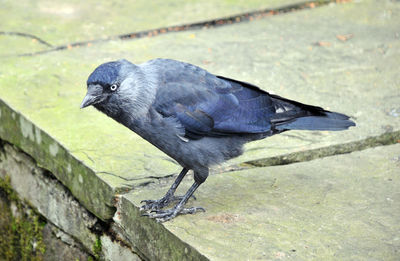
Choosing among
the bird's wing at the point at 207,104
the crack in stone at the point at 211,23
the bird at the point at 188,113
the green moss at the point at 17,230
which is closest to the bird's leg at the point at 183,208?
the bird at the point at 188,113

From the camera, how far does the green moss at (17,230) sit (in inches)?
153

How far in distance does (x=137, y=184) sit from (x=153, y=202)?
25 centimetres

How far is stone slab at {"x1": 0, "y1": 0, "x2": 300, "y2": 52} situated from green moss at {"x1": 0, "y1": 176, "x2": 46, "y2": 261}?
123cm

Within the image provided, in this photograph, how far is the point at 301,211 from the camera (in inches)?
115

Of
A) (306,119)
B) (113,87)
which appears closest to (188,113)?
(113,87)

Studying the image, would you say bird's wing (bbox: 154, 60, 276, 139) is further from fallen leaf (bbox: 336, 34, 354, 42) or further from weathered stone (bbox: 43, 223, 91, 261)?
fallen leaf (bbox: 336, 34, 354, 42)

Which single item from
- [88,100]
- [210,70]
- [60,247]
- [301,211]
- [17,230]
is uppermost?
[88,100]

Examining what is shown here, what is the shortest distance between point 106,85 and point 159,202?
58 centimetres

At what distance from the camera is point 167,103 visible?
291 centimetres

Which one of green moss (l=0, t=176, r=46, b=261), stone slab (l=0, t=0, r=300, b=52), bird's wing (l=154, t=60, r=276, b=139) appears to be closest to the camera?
bird's wing (l=154, t=60, r=276, b=139)

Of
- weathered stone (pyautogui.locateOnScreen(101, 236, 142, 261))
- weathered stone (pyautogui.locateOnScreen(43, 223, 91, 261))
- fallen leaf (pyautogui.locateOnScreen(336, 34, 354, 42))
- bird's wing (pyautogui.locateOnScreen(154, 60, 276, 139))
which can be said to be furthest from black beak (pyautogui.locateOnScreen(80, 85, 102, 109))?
fallen leaf (pyautogui.locateOnScreen(336, 34, 354, 42))

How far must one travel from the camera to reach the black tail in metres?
3.10

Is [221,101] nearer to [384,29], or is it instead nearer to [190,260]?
[190,260]

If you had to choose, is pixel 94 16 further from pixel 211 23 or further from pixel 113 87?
pixel 113 87
